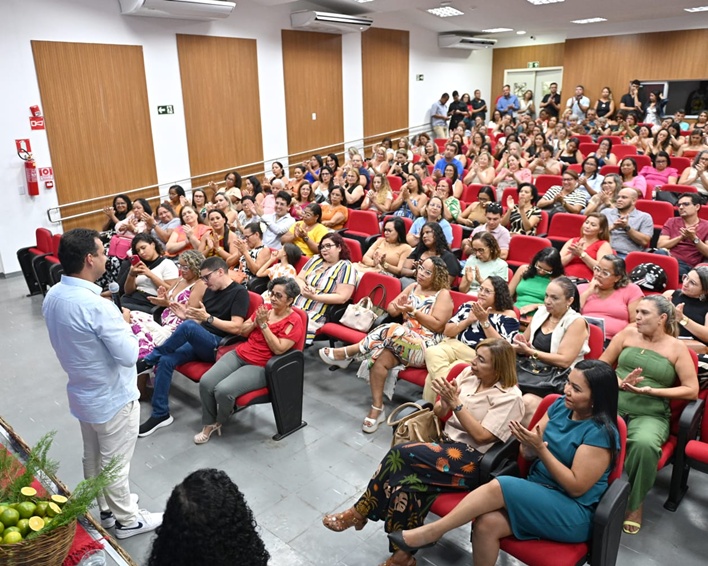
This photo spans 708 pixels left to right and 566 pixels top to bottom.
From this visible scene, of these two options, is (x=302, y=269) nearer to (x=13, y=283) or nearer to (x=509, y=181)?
(x=509, y=181)

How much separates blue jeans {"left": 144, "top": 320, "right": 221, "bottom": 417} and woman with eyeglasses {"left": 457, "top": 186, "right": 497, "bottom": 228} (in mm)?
3527

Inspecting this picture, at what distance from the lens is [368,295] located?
450 centimetres

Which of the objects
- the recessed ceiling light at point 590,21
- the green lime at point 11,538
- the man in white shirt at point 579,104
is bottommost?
the green lime at point 11,538

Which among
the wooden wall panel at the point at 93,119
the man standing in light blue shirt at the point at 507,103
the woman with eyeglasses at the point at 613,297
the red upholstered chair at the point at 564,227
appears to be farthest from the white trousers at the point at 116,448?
the man standing in light blue shirt at the point at 507,103

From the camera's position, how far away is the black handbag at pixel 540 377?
3.23 meters

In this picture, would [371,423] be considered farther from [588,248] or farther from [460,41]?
[460,41]

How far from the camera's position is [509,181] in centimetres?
774

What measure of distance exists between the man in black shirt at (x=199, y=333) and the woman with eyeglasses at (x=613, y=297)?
2397 millimetres

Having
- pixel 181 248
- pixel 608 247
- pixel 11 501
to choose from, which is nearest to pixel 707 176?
pixel 608 247

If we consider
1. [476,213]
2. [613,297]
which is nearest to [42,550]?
[613,297]

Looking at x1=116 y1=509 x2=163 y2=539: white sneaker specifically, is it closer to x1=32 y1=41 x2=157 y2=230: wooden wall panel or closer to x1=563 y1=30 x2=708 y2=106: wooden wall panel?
x1=32 y1=41 x2=157 y2=230: wooden wall panel

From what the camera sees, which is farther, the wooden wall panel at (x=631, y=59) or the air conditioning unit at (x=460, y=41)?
the air conditioning unit at (x=460, y=41)

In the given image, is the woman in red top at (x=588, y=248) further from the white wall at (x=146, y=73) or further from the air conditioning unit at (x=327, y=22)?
the air conditioning unit at (x=327, y=22)

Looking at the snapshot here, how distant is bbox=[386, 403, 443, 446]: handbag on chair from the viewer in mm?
2848
